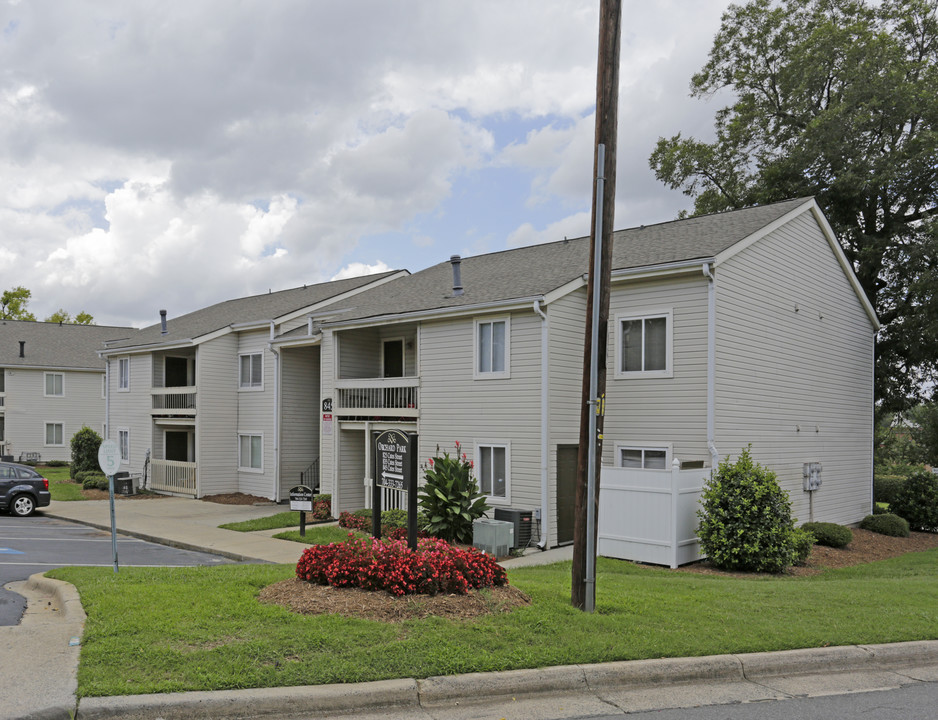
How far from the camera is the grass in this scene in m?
6.56

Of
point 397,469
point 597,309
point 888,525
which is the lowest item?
point 888,525

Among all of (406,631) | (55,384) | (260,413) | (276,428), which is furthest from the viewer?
(55,384)

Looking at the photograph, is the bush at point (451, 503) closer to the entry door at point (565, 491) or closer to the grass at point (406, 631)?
the entry door at point (565, 491)

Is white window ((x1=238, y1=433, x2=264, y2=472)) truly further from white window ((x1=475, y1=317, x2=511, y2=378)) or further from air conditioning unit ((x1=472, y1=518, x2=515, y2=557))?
air conditioning unit ((x1=472, y1=518, x2=515, y2=557))

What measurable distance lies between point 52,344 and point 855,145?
43.5 metres

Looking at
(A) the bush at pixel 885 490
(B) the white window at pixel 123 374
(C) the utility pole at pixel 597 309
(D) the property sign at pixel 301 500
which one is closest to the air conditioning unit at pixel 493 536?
(D) the property sign at pixel 301 500

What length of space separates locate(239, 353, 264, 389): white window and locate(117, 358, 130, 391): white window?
721cm

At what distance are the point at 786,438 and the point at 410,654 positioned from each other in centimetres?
1493

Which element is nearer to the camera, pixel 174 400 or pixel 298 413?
pixel 298 413

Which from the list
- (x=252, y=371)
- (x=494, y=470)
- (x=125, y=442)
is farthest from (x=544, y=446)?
(x=125, y=442)

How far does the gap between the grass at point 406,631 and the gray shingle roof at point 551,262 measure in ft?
28.4

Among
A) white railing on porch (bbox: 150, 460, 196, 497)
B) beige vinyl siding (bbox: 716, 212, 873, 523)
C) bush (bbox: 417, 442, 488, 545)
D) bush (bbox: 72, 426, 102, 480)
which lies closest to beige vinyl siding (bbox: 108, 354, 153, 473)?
bush (bbox: 72, 426, 102, 480)

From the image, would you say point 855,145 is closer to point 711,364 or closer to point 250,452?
point 711,364

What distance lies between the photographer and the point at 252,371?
28.8 metres
